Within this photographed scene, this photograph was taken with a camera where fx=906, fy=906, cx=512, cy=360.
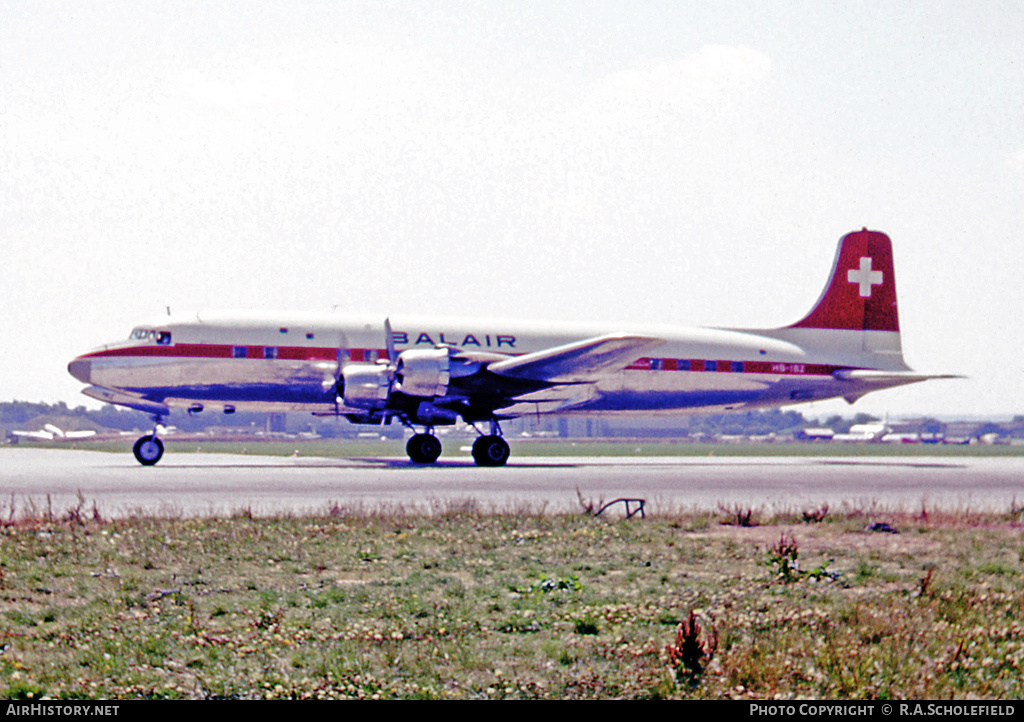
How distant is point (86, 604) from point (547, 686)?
200 inches

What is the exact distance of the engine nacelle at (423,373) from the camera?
27.3 meters

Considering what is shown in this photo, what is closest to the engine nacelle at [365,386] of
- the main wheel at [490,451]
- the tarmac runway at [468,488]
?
the tarmac runway at [468,488]

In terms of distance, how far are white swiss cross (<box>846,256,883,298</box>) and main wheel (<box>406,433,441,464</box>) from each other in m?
20.0

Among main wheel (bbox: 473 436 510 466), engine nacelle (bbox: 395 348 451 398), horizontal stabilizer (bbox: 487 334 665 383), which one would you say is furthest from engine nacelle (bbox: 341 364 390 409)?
main wheel (bbox: 473 436 510 466)

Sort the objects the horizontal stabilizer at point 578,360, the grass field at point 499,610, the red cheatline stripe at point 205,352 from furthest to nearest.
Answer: the red cheatline stripe at point 205,352
the horizontal stabilizer at point 578,360
the grass field at point 499,610

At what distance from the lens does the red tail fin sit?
37906 millimetres

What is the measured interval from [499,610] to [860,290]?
3390 centimetres

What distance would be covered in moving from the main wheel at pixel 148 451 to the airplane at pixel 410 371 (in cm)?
3

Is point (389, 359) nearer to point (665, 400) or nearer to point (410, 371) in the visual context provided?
point (410, 371)

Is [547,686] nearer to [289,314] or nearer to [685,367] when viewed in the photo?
[289,314]

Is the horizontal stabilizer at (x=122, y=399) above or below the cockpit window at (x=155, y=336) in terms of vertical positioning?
below

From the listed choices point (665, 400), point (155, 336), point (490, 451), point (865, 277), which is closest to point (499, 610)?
point (490, 451)

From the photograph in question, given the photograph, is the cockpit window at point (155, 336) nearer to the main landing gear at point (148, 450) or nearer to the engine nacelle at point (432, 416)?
the main landing gear at point (148, 450)

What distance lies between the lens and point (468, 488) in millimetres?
20672
